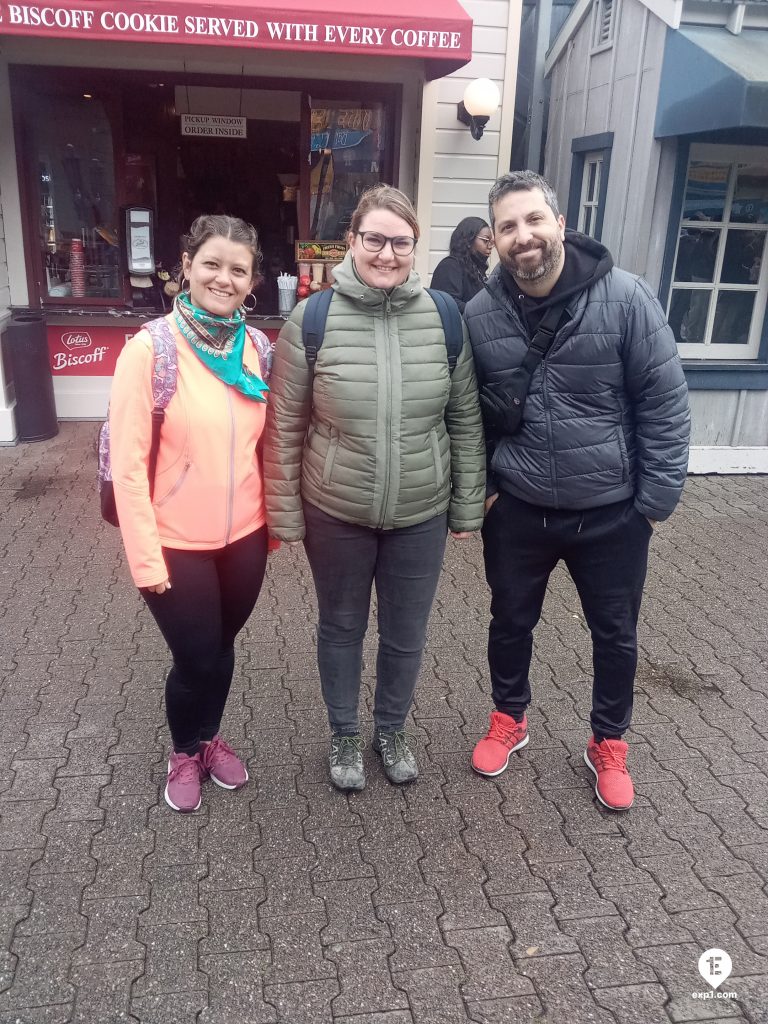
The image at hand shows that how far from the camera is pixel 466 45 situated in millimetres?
5883

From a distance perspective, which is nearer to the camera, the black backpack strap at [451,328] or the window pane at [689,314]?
the black backpack strap at [451,328]

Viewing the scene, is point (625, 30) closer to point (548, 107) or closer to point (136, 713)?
point (548, 107)

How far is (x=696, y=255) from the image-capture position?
21.2ft

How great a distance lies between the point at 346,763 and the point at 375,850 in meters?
0.36

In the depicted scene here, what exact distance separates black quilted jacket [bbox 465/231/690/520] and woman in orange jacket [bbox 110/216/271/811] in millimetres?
776

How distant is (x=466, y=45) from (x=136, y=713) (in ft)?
16.1

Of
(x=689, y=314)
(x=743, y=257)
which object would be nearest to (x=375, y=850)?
(x=689, y=314)

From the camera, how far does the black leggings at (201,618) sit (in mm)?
2619

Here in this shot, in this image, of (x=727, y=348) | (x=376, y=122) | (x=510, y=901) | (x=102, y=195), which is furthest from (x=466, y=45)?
(x=510, y=901)

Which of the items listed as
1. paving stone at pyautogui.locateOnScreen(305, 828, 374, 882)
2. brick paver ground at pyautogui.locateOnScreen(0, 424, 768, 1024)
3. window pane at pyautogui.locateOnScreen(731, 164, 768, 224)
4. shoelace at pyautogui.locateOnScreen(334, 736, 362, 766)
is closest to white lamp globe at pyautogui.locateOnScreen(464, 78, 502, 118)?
window pane at pyautogui.locateOnScreen(731, 164, 768, 224)

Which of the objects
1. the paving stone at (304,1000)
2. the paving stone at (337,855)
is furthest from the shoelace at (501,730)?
the paving stone at (304,1000)

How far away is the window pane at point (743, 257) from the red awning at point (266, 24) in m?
2.40

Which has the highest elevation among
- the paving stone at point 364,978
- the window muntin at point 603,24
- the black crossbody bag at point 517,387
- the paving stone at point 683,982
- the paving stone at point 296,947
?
the window muntin at point 603,24

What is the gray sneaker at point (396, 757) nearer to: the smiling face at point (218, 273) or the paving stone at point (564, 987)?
the paving stone at point (564, 987)
